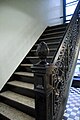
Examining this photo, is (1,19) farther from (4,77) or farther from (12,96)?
(12,96)

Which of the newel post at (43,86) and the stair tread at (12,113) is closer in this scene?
the newel post at (43,86)

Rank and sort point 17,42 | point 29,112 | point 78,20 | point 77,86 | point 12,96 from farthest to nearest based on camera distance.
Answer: point 77,86, point 17,42, point 78,20, point 12,96, point 29,112

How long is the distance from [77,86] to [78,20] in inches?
108

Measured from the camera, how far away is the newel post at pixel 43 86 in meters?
1.45

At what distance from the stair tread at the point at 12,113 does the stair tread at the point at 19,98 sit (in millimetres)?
167

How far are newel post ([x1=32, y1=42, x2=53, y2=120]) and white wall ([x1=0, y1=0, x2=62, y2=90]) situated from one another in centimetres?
149

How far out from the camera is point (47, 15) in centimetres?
452

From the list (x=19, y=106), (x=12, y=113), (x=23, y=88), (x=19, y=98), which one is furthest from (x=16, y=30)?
(x=12, y=113)

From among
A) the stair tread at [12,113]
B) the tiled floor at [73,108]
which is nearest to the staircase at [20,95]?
the stair tread at [12,113]

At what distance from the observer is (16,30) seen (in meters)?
3.21

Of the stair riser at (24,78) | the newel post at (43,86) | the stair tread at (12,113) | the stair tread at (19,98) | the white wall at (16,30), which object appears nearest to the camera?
the newel post at (43,86)

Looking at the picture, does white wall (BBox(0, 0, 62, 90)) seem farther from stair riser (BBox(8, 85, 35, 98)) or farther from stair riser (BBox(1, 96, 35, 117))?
stair riser (BBox(1, 96, 35, 117))

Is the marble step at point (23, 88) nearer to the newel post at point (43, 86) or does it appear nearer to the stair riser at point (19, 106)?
the stair riser at point (19, 106)

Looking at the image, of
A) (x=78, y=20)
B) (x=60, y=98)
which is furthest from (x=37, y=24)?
(x=60, y=98)
